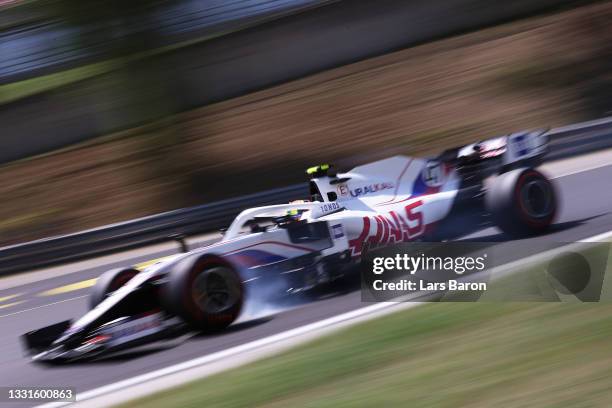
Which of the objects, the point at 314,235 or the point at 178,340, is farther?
the point at 314,235

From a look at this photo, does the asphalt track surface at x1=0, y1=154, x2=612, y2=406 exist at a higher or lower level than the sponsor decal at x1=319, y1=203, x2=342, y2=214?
lower

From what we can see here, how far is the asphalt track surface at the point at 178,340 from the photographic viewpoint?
273 inches

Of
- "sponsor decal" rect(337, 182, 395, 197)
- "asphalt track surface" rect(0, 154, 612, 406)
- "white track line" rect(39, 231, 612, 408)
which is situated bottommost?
"white track line" rect(39, 231, 612, 408)

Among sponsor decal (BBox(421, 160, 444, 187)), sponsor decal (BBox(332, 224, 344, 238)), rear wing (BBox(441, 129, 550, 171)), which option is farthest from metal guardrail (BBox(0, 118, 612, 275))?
sponsor decal (BBox(332, 224, 344, 238))

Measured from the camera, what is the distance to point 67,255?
13898 millimetres

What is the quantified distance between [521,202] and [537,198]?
0.84ft

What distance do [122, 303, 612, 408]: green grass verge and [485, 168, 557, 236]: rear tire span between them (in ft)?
8.24

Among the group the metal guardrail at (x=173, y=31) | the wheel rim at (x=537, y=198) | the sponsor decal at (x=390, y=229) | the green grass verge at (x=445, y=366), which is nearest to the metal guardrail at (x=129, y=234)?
the sponsor decal at (x=390, y=229)

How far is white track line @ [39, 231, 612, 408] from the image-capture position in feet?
Answer: 20.1

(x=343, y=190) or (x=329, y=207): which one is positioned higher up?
(x=343, y=190)

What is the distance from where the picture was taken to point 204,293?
284 inches

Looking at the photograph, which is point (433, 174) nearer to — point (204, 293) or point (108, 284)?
point (204, 293)

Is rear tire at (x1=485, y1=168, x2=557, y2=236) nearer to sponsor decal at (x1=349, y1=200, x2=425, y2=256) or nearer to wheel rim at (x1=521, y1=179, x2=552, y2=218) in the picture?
wheel rim at (x1=521, y1=179, x2=552, y2=218)

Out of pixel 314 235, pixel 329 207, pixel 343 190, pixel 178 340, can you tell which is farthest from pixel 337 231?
pixel 178 340
